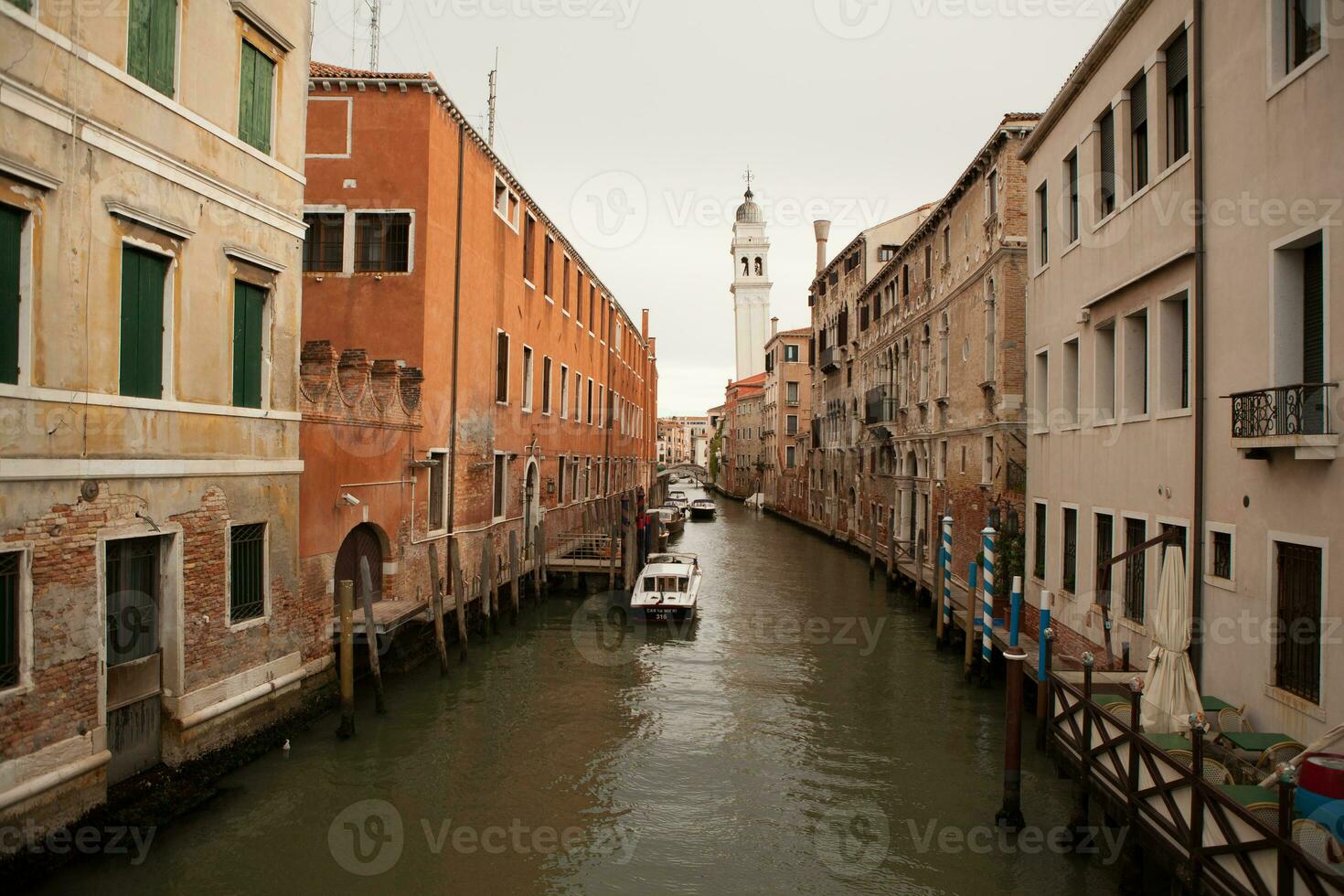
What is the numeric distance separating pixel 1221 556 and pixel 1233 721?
1.40 metres

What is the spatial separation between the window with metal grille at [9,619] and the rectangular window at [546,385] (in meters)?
15.1

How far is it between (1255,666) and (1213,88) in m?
4.81

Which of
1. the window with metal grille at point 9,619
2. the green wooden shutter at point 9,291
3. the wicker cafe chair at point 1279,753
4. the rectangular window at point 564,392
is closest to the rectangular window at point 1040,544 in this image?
the wicker cafe chair at point 1279,753

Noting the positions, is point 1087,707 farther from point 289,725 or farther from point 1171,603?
point 289,725

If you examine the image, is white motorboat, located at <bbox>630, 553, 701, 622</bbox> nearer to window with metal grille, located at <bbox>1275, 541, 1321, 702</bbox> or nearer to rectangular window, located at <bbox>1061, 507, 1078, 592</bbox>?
rectangular window, located at <bbox>1061, 507, 1078, 592</bbox>

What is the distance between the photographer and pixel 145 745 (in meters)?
7.48

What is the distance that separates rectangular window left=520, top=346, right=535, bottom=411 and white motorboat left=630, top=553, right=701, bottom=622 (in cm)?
458

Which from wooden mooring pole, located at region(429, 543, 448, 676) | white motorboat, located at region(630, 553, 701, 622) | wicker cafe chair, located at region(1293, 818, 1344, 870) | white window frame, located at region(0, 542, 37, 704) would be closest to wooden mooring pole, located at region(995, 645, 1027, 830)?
wicker cafe chair, located at region(1293, 818, 1344, 870)

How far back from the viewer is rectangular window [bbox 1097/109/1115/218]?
10.0 metres

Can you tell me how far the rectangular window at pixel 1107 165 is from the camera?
32.9 ft

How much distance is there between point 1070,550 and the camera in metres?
11.4

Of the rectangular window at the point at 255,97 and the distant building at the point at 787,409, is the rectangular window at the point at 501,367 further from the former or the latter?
the distant building at the point at 787,409

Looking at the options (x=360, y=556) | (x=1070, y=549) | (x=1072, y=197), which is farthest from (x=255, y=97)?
(x=1070, y=549)

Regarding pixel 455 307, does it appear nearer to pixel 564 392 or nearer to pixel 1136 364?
pixel 564 392
